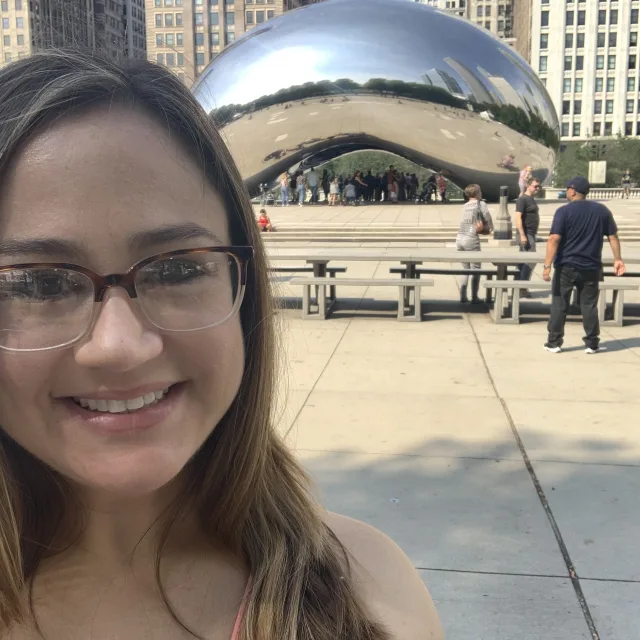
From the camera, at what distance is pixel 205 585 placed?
3.76 ft

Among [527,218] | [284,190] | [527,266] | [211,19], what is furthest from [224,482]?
[211,19]

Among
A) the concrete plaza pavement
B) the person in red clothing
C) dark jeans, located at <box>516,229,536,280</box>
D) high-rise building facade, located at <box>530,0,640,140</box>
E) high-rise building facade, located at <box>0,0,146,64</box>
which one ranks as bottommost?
the concrete plaza pavement

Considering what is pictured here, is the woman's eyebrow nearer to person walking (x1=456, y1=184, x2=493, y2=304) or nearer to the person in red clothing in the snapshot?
person walking (x1=456, y1=184, x2=493, y2=304)

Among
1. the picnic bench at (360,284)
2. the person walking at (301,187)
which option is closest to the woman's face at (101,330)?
the picnic bench at (360,284)

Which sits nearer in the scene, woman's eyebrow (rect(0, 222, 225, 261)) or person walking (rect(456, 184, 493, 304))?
woman's eyebrow (rect(0, 222, 225, 261))

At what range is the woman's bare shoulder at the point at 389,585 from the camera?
1162 mm

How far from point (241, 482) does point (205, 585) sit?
0.61ft

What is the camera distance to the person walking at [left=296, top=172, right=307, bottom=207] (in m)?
31.8

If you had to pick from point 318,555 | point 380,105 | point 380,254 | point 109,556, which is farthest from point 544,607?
point 380,105

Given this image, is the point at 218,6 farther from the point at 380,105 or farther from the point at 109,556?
the point at 109,556

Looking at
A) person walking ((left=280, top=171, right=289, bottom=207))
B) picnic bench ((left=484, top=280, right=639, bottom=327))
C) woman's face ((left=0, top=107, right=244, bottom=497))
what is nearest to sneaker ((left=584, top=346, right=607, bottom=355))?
picnic bench ((left=484, top=280, right=639, bottom=327))

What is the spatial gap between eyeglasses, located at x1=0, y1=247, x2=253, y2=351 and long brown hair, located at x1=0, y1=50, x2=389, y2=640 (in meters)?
0.17

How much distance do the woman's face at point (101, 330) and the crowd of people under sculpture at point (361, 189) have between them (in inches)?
1171

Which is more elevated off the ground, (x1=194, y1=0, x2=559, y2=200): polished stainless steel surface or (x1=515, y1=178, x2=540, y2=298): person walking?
(x1=194, y1=0, x2=559, y2=200): polished stainless steel surface
